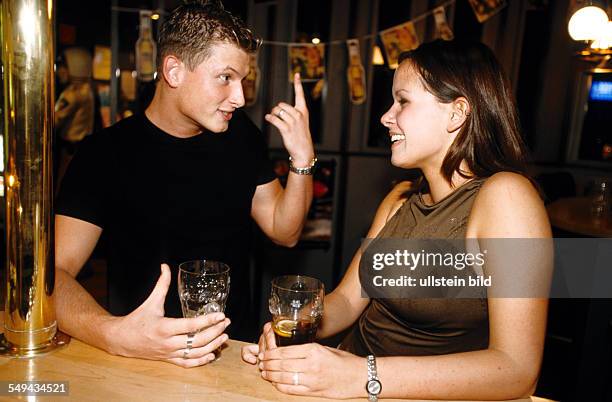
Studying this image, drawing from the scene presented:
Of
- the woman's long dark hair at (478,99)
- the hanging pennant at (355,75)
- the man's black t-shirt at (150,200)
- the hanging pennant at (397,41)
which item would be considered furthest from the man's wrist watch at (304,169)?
the hanging pennant at (355,75)

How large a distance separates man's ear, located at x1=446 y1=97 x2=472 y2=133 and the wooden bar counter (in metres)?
0.78

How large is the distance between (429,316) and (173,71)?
1.19m

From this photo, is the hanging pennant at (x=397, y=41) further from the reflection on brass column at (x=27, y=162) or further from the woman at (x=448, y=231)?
the reflection on brass column at (x=27, y=162)

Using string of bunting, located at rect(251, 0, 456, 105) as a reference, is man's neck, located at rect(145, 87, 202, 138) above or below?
below

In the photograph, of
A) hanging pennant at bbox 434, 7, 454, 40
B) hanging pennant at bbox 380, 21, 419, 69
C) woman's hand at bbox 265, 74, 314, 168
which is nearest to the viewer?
woman's hand at bbox 265, 74, 314, 168

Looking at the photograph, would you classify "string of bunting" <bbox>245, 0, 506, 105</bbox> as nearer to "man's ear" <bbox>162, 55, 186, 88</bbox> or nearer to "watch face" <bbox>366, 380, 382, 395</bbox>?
"man's ear" <bbox>162, 55, 186, 88</bbox>

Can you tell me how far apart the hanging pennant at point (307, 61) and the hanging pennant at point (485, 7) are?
51.4 inches

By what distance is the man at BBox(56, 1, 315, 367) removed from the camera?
1.86m

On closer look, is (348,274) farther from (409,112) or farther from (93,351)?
(93,351)

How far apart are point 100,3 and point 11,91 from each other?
444 cm

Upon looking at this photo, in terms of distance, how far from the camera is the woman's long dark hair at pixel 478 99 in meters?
1.58

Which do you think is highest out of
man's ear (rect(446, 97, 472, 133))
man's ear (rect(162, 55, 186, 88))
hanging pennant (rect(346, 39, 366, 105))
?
hanging pennant (rect(346, 39, 366, 105))

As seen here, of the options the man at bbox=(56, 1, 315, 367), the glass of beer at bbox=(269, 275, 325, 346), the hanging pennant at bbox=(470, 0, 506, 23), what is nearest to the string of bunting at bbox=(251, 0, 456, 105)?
the hanging pennant at bbox=(470, 0, 506, 23)

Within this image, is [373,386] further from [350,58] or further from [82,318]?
[350,58]
